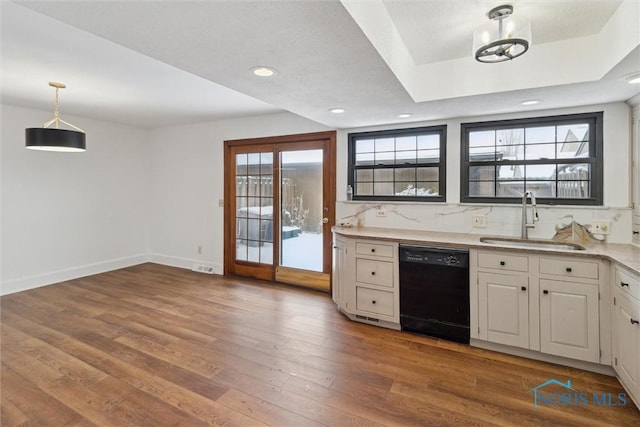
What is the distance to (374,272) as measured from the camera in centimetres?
316

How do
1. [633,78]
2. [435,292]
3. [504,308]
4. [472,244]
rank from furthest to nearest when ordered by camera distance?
[435,292] → [472,244] → [504,308] → [633,78]

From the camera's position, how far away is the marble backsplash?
2.78 metres

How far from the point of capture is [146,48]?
1.75m

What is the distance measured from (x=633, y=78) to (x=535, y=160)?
104cm

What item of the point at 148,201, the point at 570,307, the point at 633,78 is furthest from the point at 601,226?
the point at 148,201

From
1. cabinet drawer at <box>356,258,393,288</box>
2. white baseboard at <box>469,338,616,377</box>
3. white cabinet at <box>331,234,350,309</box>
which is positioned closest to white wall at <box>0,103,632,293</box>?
white cabinet at <box>331,234,350,309</box>

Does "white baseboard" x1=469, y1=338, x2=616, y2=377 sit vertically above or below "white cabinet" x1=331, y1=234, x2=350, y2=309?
below

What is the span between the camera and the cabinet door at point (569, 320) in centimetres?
232

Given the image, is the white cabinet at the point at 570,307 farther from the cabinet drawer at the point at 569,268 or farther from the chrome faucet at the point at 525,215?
the chrome faucet at the point at 525,215

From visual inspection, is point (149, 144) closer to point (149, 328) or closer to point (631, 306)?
point (149, 328)

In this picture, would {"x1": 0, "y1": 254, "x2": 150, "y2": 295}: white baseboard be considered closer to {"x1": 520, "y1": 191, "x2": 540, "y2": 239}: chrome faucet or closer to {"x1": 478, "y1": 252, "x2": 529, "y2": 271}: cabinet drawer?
{"x1": 478, "y1": 252, "x2": 529, "y2": 271}: cabinet drawer

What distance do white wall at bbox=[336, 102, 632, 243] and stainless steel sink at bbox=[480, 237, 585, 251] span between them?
0.39 ft

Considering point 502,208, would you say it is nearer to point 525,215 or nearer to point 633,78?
point 525,215

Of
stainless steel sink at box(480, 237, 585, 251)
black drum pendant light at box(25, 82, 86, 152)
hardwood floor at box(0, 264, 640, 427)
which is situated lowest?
hardwood floor at box(0, 264, 640, 427)
